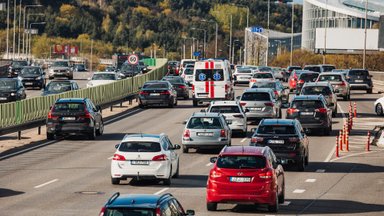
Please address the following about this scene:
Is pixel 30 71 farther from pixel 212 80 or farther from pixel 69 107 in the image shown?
pixel 69 107

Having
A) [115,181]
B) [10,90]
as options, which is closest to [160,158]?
[115,181]

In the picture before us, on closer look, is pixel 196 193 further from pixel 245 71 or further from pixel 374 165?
pixel 245 71

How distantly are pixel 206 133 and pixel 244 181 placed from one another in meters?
13.7

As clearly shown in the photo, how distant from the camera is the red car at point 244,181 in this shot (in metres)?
24.7

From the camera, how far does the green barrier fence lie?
1709 inches

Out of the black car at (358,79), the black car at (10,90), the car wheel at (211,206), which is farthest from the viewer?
the black car at (358,79)

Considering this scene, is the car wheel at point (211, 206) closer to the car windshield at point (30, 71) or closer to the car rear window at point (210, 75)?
the car rear window at point (210, 75)

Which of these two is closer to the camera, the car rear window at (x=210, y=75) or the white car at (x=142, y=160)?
the white car at (x=142, y=160)

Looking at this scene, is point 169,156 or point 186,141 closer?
point 169,156

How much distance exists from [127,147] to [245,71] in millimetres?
60265

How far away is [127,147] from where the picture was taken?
3008cm

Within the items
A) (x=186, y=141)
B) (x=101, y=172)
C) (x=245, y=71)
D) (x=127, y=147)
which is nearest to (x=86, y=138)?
(x=186, y=141)

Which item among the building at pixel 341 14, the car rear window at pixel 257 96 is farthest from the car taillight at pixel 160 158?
the building at pixel 341 14

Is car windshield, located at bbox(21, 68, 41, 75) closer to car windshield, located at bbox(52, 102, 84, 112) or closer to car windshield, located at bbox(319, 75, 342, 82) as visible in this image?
car windshield, located at bbox(319, 75, 342, 82)
